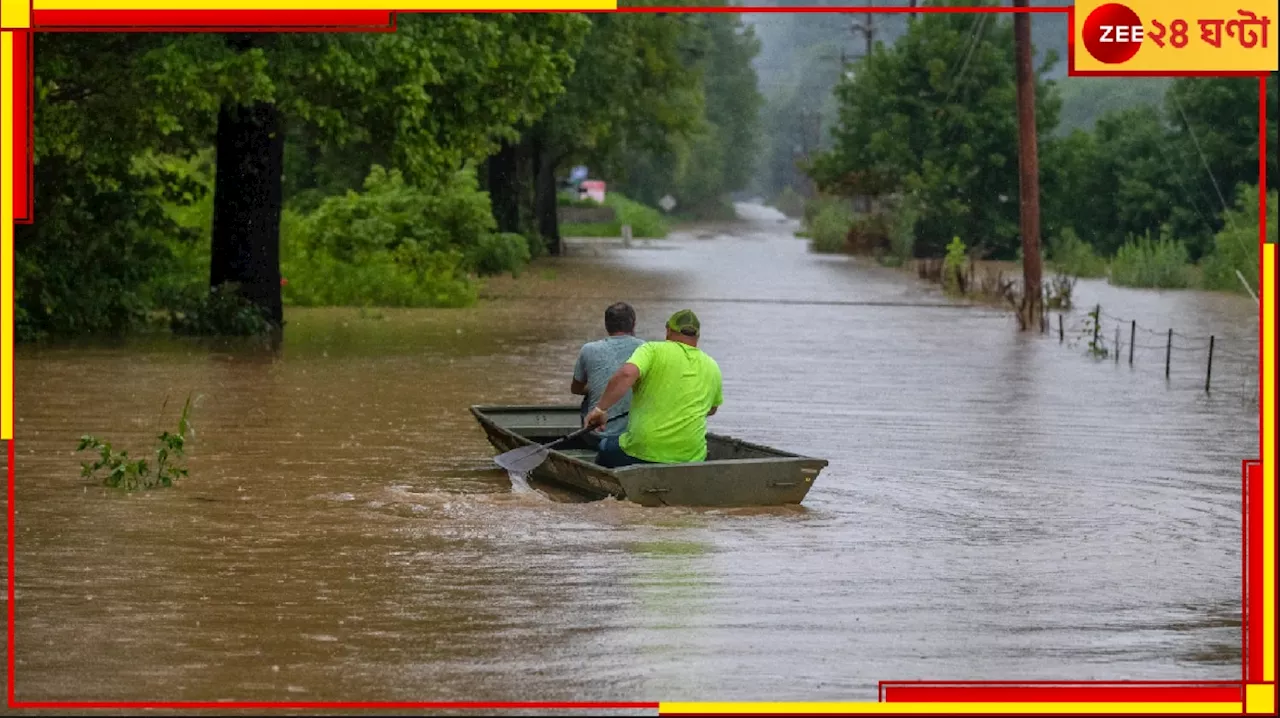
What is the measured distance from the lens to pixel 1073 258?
64.2 meters

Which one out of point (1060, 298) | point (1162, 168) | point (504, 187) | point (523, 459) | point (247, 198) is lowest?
point (1060, 298)

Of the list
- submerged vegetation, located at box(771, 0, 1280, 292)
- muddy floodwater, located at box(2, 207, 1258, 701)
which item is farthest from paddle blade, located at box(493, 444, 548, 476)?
submerged vegetation, located at box(771, 0, 1280, 292)

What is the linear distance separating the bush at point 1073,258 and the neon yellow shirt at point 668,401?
46.1 metres

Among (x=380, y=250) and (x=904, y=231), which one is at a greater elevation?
(x=380, y=250)

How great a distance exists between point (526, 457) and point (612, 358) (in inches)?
35.0

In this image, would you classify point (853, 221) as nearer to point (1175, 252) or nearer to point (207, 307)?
point (1175, 252)

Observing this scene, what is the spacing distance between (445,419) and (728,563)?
8.56 metres

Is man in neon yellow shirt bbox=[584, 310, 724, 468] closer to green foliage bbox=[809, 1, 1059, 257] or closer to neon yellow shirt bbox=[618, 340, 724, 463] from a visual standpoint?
neon yellow shirt bbox=[618, 340, 724, 463]

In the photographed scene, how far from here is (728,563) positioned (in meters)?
12.9

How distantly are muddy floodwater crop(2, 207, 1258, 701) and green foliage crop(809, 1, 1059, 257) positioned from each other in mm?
43298

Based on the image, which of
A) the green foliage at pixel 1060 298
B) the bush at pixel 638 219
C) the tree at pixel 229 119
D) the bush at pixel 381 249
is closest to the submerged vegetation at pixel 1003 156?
the green foliage at pixel 1060 298

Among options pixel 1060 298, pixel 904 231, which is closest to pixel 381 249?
pixel 1060 298

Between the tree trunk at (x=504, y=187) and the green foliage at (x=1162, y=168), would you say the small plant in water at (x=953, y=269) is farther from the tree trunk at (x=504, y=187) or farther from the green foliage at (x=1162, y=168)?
the green foliage at (x=1162, y=168)

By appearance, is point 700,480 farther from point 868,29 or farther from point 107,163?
point 868,29
